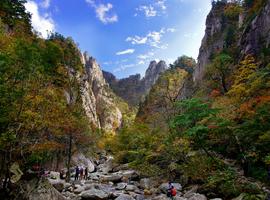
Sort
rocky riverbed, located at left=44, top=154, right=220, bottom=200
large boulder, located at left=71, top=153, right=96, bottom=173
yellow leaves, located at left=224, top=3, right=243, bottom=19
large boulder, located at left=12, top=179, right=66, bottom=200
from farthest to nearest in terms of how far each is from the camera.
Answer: yellow leaves, located at left=224, top=3, right=243, bottom=19 < large boulder, located at left=71, top=153, right=96, bottom=173 < rocky riverbed, located at left=44, top=154, right=220, bottom=200 < large boulder, located at left=12, top=179, right=66, bottom=200

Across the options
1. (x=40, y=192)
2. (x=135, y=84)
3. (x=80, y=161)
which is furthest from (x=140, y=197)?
(x=135, y=84)

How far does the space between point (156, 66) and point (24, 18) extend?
121 metres

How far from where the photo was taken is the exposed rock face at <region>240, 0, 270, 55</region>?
3212 cm

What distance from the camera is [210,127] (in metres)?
19.3

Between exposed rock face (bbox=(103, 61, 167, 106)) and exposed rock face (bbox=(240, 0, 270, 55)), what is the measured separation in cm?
12105

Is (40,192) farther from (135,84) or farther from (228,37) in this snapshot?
(135,84)

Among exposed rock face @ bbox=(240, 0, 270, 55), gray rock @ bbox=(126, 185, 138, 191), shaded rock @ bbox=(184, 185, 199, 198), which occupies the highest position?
exposed rock face @ bbox=(240, 0, 270, 55)

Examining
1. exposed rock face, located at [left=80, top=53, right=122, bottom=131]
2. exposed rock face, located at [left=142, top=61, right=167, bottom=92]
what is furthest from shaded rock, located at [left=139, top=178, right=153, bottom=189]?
exposed rock face, located at [left=142, top=61, right=167, bottom=92]

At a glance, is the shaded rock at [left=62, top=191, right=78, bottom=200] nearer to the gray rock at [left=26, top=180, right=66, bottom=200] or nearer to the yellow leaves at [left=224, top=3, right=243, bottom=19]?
the gray rock at [left=26, top=180, right=66, bottom=200]

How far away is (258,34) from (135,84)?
13260 centimetres

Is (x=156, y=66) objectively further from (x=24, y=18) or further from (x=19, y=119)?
(x=19, y=119)

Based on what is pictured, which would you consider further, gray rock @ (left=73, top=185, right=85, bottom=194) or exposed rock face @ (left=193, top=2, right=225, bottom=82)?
exposed rock face @ (left=193, top=2, right=225, bottom=82)

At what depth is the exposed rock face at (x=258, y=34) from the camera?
1265 inches

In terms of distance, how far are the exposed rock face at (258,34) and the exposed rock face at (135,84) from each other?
121m
